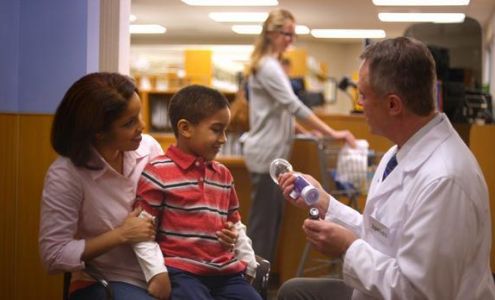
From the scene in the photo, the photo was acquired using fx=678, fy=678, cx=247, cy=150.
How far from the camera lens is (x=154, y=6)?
8523 millimetres

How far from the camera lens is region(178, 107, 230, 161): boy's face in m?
2.10

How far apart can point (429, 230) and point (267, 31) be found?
2.45m

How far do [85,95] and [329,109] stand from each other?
34.5 ft

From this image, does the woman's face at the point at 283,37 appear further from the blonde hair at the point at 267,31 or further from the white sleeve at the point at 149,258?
the white sleeve at the point at 149,258

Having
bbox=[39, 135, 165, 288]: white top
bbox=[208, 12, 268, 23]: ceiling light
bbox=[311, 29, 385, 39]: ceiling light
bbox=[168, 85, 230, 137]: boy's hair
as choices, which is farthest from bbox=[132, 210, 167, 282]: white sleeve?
bbox=[311, 29, 385, 39]: ceiling light

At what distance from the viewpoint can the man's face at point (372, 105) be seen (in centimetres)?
174

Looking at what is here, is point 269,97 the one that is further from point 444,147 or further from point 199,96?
point 444,147

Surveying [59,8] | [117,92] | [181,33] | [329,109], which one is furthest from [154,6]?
[117,92]

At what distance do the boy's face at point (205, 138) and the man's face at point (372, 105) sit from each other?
52 centimetres

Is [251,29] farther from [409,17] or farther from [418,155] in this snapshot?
[418,155]

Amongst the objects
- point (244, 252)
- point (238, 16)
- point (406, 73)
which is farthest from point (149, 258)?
point (238, 16)

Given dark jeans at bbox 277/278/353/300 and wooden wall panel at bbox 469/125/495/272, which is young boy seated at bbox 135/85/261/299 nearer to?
dark jeans at bbox 277/278/353/300

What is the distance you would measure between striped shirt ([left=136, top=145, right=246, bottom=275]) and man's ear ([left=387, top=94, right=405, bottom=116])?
2.05 feet

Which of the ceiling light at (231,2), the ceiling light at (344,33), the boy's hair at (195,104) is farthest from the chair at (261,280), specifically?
the ceiling light at (344,33)
